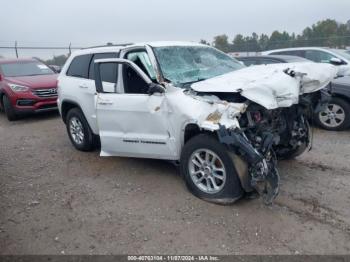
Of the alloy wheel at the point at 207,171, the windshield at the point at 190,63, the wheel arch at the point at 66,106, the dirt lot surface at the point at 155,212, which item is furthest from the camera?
the wheel arch at the point at 66,106

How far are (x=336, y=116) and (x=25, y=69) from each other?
8.37 metres

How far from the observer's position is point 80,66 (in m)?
6.25

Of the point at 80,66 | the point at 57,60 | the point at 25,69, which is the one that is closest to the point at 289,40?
the point at 57,60

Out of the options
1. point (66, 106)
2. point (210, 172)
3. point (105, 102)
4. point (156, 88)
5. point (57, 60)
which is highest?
point (156, 88)

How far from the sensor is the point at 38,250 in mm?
3482

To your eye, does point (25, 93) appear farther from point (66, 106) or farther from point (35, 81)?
point (66, 106)

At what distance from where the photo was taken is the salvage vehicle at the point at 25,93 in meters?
9.45

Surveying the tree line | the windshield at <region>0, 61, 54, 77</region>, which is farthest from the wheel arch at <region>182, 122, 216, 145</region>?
the tree line

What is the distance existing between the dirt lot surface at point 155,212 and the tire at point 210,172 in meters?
0.13

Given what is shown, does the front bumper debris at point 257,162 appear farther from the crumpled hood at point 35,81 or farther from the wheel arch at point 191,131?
the crumpled hood at point 35,81

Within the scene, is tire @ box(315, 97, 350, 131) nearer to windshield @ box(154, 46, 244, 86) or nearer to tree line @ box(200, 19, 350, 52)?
windshield @ box(154, 46, 244, 86)

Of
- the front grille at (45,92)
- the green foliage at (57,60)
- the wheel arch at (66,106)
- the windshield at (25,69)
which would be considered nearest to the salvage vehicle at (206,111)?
the wheel arch at (66,106)

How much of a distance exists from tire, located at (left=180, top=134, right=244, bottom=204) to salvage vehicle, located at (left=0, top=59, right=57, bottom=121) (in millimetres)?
6436

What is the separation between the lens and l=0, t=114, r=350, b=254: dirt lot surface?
136 inches
